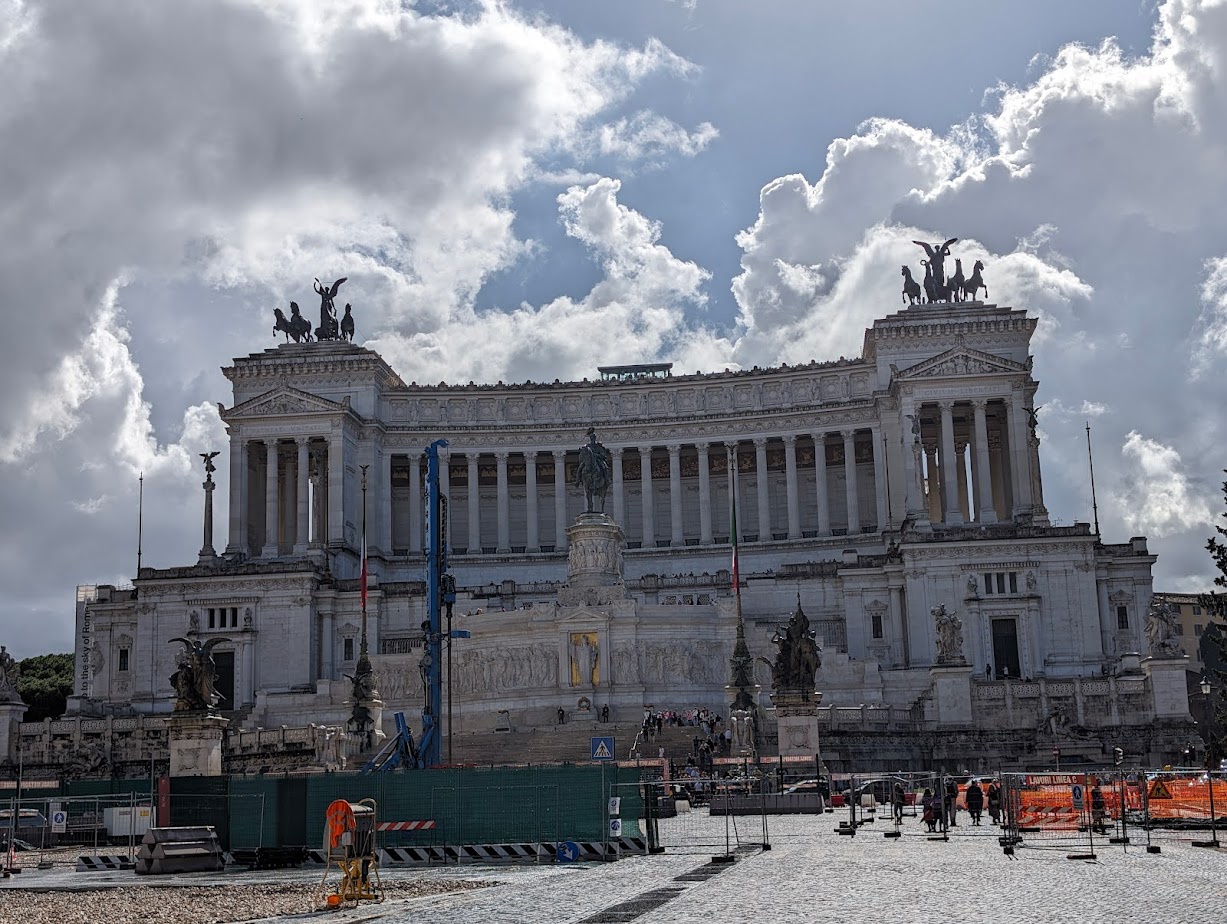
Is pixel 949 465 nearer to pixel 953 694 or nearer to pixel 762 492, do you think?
pixel 762 492

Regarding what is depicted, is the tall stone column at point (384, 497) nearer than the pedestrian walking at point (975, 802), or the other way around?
the pedestrian walking at point (975, 802)

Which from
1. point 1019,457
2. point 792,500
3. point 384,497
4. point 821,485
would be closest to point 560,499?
point 384,497

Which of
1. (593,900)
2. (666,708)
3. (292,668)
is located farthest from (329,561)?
(593,900)

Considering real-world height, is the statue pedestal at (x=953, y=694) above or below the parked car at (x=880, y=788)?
above

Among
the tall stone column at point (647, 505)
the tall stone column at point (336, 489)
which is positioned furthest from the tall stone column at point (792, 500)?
the tall stone column at point (336, 489)

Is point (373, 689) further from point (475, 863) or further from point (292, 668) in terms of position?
point (475, 863)

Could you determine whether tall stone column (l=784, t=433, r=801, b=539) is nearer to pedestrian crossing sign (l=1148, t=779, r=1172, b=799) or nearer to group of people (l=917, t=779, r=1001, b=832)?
group of people (l=917, t=779, r=1001, b=832)

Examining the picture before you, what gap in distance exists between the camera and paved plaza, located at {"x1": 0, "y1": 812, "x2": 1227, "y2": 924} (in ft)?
83.3

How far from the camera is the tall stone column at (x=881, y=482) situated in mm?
109812

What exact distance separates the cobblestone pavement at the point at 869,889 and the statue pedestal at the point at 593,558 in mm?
51529

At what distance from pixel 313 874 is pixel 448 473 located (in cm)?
7845

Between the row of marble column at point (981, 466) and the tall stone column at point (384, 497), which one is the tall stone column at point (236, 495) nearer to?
the tall stone column at point (384, 497)

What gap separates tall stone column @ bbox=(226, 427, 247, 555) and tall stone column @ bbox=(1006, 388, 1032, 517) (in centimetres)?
A: 4895

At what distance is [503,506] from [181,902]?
85.9 m
